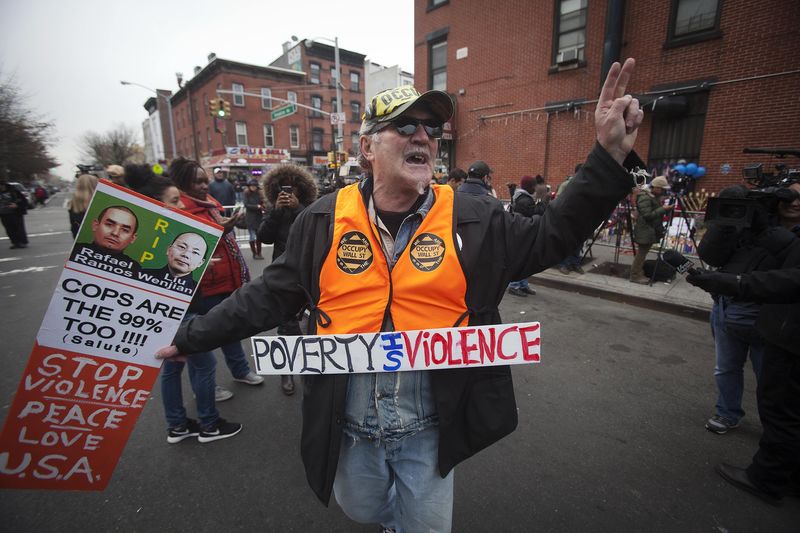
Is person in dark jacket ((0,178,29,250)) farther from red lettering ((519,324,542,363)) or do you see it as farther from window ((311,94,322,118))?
window ((311,94,322,118))

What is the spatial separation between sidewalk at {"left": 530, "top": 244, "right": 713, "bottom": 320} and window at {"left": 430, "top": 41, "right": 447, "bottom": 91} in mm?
10799

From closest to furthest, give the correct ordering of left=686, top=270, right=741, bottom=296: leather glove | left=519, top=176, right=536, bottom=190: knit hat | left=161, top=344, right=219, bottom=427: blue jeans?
1. left=686, top=270, right=741, bottom=296: leather glove
2. left=161, top=344, right=219, bottom=427: blue jeans
3. left=519, top=176, right=536, bottom=190: knit hat

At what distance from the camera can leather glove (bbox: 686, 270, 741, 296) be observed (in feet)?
7.29

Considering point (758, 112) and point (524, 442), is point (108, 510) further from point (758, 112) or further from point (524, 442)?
point (758, 112)

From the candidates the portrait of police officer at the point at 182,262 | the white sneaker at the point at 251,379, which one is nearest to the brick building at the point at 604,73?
the white sneaker at the point at 251,379

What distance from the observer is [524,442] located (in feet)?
9.78

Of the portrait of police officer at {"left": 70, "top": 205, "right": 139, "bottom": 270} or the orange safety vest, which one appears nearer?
the orange safety vest

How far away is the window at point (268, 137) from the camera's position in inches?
1379

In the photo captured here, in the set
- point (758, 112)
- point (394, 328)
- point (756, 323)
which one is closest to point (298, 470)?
point (394, 328)

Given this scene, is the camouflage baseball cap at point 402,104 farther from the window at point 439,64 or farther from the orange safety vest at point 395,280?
the window at point 439,64

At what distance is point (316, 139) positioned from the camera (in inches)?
1478

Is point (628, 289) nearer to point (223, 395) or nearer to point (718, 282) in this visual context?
point (718, 282)

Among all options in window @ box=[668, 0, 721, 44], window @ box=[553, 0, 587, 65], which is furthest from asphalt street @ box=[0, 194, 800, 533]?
window @ box=[553, 0, 587, 65]

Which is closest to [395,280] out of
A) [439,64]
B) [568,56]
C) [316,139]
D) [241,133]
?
[568,56]
